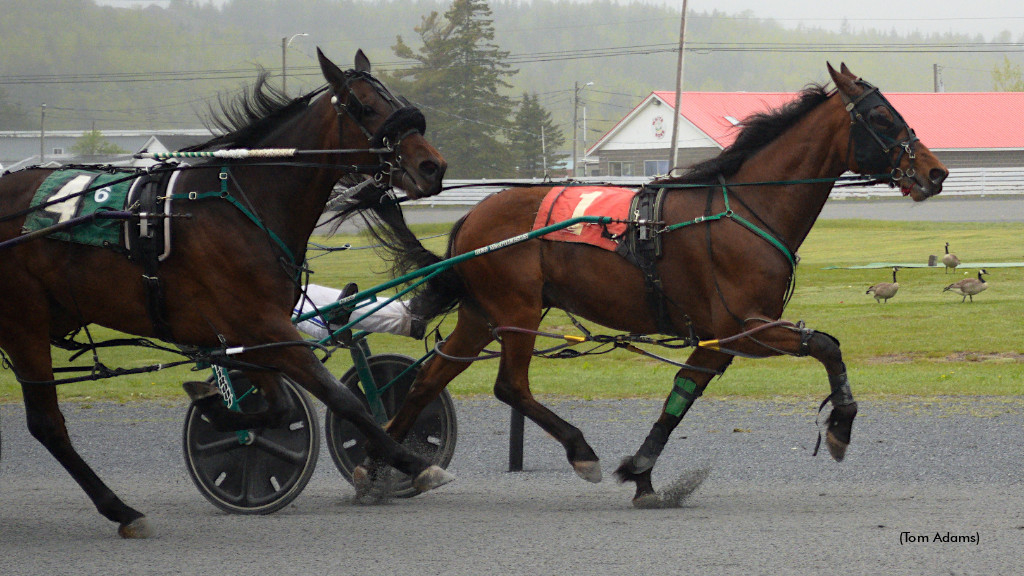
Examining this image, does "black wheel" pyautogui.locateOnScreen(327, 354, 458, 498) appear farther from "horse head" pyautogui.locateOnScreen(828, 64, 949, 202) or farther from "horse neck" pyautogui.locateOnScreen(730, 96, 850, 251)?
"horse head" pyautogui.locateOnScreen(828, 64, 949, 202)

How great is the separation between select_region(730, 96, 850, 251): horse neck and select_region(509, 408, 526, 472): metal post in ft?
6.17

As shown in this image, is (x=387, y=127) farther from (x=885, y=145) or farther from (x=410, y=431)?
(x=885, y=145)

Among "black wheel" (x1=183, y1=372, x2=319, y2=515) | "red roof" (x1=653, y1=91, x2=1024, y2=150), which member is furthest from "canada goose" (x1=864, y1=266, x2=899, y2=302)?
"red roof" (x1=653, y1=91, x2=1024, y2=150)

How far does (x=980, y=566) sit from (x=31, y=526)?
167 inches

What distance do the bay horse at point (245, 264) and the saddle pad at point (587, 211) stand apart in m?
1.19

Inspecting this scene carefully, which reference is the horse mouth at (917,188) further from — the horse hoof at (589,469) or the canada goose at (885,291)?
the canada goose at (885,291)

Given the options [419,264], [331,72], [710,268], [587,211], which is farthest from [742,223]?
[331,72]

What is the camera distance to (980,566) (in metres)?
4.24

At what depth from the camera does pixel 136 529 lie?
203 inches

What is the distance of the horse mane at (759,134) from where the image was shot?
5868 millimetres

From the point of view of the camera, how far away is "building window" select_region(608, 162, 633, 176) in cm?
5556

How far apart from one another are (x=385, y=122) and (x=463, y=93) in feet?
166

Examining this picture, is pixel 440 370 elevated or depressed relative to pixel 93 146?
depressed

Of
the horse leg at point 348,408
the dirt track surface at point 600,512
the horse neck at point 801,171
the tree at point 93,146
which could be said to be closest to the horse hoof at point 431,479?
the horse leg at point 348,408
